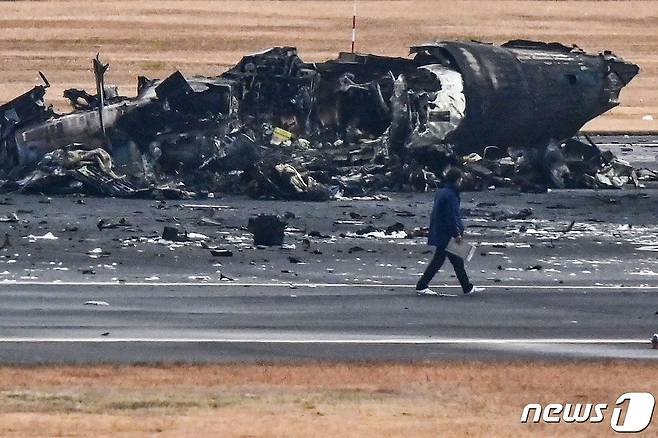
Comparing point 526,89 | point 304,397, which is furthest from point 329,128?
point 304,397

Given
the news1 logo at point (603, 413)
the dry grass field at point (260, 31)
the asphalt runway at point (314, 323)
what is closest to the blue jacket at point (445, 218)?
the asphalt runway at point (314, 323)

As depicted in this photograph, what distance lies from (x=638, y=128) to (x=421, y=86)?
59.3ft

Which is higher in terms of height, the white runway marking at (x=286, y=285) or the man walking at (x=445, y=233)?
the man walking at (x=445, y=233)

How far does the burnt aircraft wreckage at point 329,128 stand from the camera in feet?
101

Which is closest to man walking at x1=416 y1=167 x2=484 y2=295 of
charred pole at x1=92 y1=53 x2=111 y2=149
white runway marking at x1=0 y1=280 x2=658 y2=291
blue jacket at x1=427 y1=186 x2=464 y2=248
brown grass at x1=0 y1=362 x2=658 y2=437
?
blue jacket at x1=427 y1=186 x2=464 y2=248

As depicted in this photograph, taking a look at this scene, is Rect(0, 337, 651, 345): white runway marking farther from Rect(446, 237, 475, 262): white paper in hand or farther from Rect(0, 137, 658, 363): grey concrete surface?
Rect(446, 237, 475, 262): white paper in hand

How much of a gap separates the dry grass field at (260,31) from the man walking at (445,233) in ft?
105

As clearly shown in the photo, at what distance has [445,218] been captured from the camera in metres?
20.0

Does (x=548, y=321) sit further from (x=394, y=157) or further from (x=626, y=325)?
(x=394, y=157)

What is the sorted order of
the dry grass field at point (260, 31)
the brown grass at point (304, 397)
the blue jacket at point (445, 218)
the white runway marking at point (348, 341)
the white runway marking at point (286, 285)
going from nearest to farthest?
the brown grass at point (304, 397) < the white runway marking at point (348, 341) < the blue jacket at point (445, 218) < the white runway marking at point (286, 285) < the dry grass field at point (260, 31)

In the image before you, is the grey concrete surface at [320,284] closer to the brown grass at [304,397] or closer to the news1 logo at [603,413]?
the brown grass at [304,397]

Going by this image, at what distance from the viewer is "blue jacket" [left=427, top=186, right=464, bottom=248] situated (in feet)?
65.3

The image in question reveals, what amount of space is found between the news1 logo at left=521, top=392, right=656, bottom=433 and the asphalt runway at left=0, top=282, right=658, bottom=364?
2254mm

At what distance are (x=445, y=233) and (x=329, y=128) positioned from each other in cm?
1325
